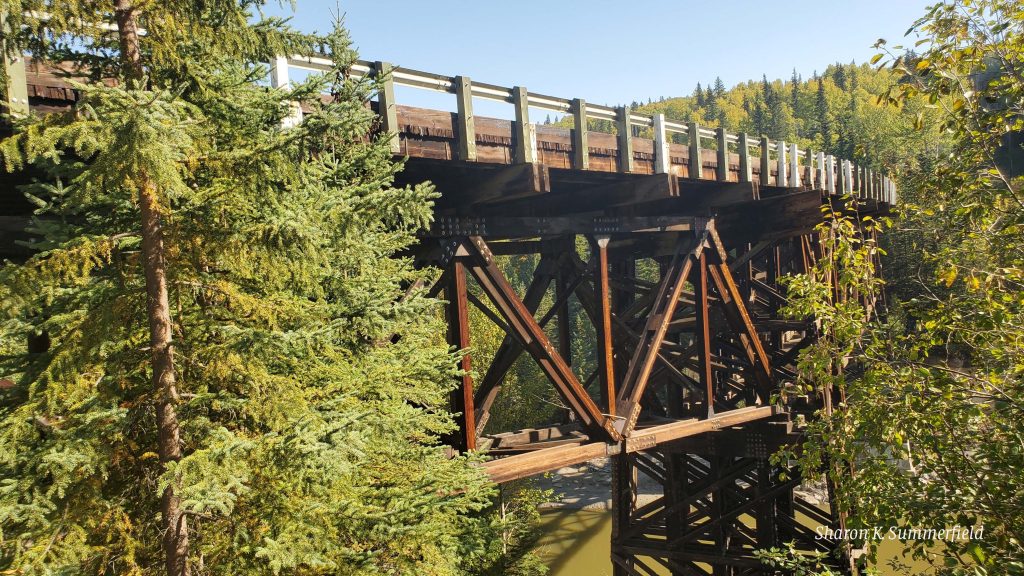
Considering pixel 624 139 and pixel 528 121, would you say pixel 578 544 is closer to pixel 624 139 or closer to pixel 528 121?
pixel 624 139

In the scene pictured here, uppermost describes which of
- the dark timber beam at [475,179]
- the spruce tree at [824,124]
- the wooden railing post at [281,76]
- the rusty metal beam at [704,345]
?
the spruce tree at [824,124]

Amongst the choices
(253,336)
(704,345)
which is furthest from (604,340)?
(253,336)

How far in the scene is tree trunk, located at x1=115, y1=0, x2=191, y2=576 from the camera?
367 cm

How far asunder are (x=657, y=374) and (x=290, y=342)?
844cm

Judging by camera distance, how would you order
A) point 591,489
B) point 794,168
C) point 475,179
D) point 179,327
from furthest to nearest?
1. point 591,489
2. point 794,168
3. point 475,179
4. point 179,327

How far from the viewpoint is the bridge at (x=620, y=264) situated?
603cm

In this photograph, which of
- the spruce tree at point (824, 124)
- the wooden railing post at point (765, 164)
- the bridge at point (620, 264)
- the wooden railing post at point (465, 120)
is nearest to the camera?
the wooden railing post at point (465, 120)

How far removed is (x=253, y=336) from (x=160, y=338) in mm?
580

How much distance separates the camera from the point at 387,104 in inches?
210

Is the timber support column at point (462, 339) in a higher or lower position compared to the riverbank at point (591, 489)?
higher

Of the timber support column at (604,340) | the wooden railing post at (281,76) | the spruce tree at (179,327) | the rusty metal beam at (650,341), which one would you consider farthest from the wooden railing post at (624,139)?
the wooden railing post at (281,76)

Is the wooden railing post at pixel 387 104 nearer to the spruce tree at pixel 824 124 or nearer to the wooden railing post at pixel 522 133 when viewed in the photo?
the wooden railing post at pixel 522 133

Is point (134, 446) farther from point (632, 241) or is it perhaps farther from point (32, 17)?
point (632, 241)

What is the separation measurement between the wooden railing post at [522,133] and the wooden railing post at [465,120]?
21.0 inches
